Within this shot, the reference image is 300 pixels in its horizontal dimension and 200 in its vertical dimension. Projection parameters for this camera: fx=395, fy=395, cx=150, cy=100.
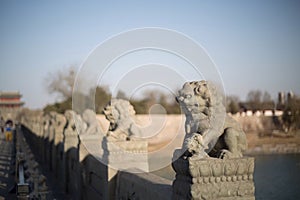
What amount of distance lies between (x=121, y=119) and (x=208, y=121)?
352 cm

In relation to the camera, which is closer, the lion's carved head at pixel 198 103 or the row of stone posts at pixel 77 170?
the lion's carved head at pixel 198 103

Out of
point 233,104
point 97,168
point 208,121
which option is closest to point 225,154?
point 208,121

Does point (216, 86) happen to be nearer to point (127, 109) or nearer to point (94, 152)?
point (127, 109)

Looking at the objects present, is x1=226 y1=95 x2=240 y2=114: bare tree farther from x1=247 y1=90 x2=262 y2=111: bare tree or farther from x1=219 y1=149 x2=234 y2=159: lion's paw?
x1=219 y1=149 x2=234 y2=159: lion's paw

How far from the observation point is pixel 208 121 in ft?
11.8

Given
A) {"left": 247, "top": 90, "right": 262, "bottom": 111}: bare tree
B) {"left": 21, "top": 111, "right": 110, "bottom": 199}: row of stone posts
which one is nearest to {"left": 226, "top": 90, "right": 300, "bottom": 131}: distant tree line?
{"left": 247, "top": 90, "right": 262, "bottom": 111}: bare tree

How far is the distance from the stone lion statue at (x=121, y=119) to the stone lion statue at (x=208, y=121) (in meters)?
3.12

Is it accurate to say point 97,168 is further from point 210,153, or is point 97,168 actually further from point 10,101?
point 10,101

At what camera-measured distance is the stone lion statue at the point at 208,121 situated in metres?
3.49

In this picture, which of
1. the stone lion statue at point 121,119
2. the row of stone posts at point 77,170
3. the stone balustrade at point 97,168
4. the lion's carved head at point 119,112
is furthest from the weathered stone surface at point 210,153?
the lion's carved head at point 119,112

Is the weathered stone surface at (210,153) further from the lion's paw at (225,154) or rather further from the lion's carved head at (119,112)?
the lion's carved head at (119,112)

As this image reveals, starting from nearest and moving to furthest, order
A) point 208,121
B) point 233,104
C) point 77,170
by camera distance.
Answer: point 208,121 < point 77,170 < point 233,104

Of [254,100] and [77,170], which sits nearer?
[77,170]

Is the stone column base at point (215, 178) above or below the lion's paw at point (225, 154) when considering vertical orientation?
→ below
